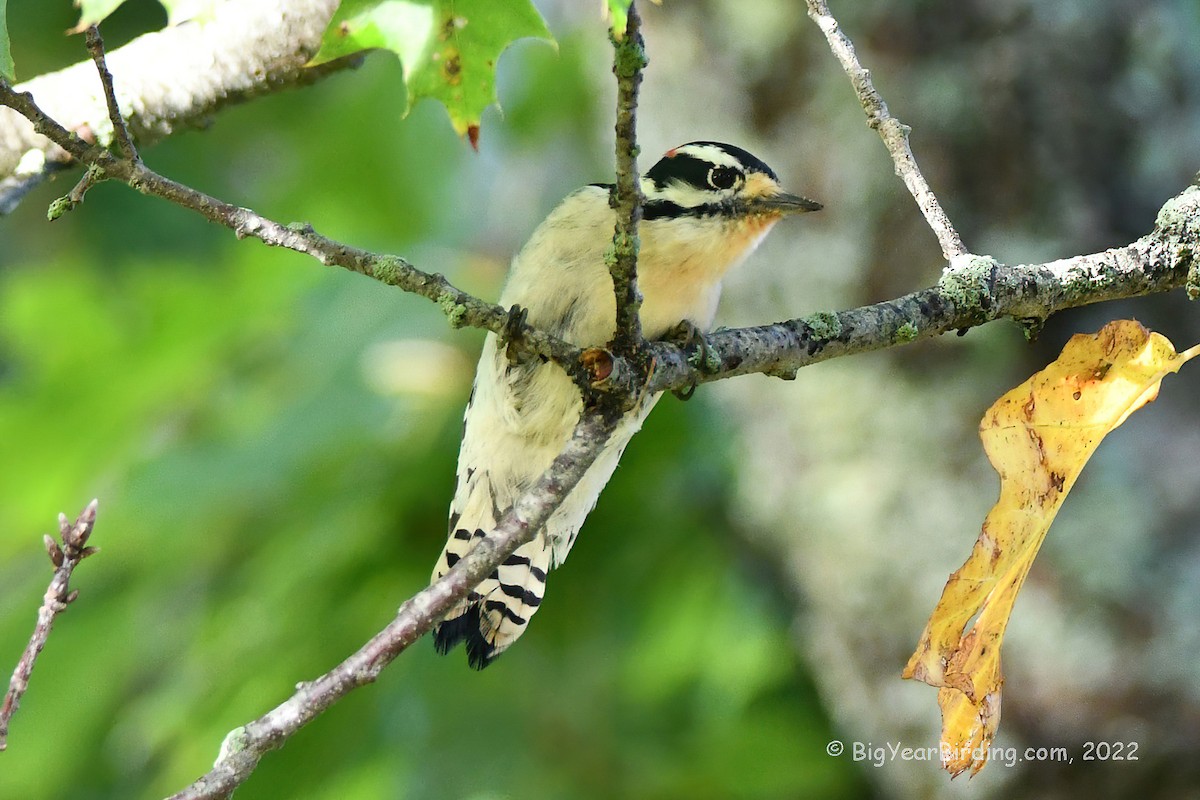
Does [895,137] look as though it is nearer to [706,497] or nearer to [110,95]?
[110,95]

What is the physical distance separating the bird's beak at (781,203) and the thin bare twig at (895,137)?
0.68 metres

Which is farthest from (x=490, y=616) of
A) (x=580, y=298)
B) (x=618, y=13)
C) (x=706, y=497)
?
(x=618, y=13)

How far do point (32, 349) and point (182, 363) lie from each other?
1.03 m

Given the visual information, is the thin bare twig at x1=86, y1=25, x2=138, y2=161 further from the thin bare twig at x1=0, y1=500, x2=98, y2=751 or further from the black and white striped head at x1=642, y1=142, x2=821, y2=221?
the black and white striped head at x1=642, y1=142, x2=821, y2=221

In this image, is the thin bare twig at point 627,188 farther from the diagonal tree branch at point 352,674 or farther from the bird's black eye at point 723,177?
the bird's black eye at point 723,177

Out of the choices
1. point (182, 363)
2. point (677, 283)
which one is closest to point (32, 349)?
point (182, 363)

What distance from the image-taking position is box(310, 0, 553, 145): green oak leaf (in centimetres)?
209

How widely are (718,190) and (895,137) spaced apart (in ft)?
2.84

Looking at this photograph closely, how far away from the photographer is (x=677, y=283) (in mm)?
3043

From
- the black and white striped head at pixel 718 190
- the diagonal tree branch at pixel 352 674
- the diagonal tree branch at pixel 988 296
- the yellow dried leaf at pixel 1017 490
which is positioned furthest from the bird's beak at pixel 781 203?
the diagonal tree branch at pixel 352 674

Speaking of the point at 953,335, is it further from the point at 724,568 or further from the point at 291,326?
the point at 291,326

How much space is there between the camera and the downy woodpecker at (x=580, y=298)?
308cm

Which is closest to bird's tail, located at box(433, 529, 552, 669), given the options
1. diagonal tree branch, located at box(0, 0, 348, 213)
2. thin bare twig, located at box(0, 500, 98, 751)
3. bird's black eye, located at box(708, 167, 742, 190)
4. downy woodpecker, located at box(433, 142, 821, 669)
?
downy woodpecker, located at box(433, 142, 821, 669)

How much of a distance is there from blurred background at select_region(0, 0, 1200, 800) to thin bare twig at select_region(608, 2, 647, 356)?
2.25 m
